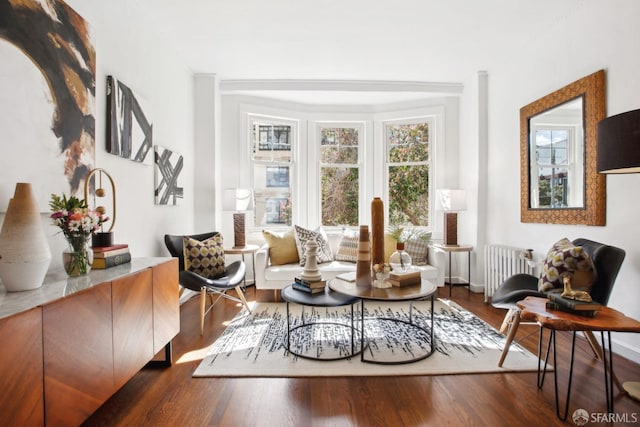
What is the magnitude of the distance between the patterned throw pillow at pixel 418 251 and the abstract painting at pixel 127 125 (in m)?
3.00

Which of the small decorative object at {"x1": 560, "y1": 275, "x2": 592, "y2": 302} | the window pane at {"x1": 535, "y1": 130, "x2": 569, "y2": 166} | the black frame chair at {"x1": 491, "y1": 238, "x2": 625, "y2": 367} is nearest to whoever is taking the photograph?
the small decorative object at {"x1": 560, "y1": 275, "x2": 592, "y2": 302}

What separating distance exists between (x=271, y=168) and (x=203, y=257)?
2.00 metres

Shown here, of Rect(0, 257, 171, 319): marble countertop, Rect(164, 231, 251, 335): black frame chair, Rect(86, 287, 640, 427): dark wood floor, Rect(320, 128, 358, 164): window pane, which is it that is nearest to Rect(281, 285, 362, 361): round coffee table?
Rect(86, 287, 640, 427): dark wood floor

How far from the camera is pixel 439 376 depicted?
2127 mm

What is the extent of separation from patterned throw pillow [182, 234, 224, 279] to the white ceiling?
1868 millimetres

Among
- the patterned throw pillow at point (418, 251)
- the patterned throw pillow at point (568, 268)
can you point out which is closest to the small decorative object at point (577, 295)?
the patterned throw pillow at point (568, 268)

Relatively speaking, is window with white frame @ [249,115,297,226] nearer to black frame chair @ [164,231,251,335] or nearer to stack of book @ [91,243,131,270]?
black frame chair @ [164,231,251,335]

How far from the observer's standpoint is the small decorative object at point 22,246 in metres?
1.39

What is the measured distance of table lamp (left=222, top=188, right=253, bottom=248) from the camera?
4027 millimetres

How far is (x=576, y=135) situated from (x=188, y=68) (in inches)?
161

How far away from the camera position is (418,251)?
157 inches

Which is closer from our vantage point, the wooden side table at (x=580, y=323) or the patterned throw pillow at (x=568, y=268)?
the wooden side table at (x=580, y=323)

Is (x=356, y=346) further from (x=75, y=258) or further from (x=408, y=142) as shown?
(x=408, y=142)
